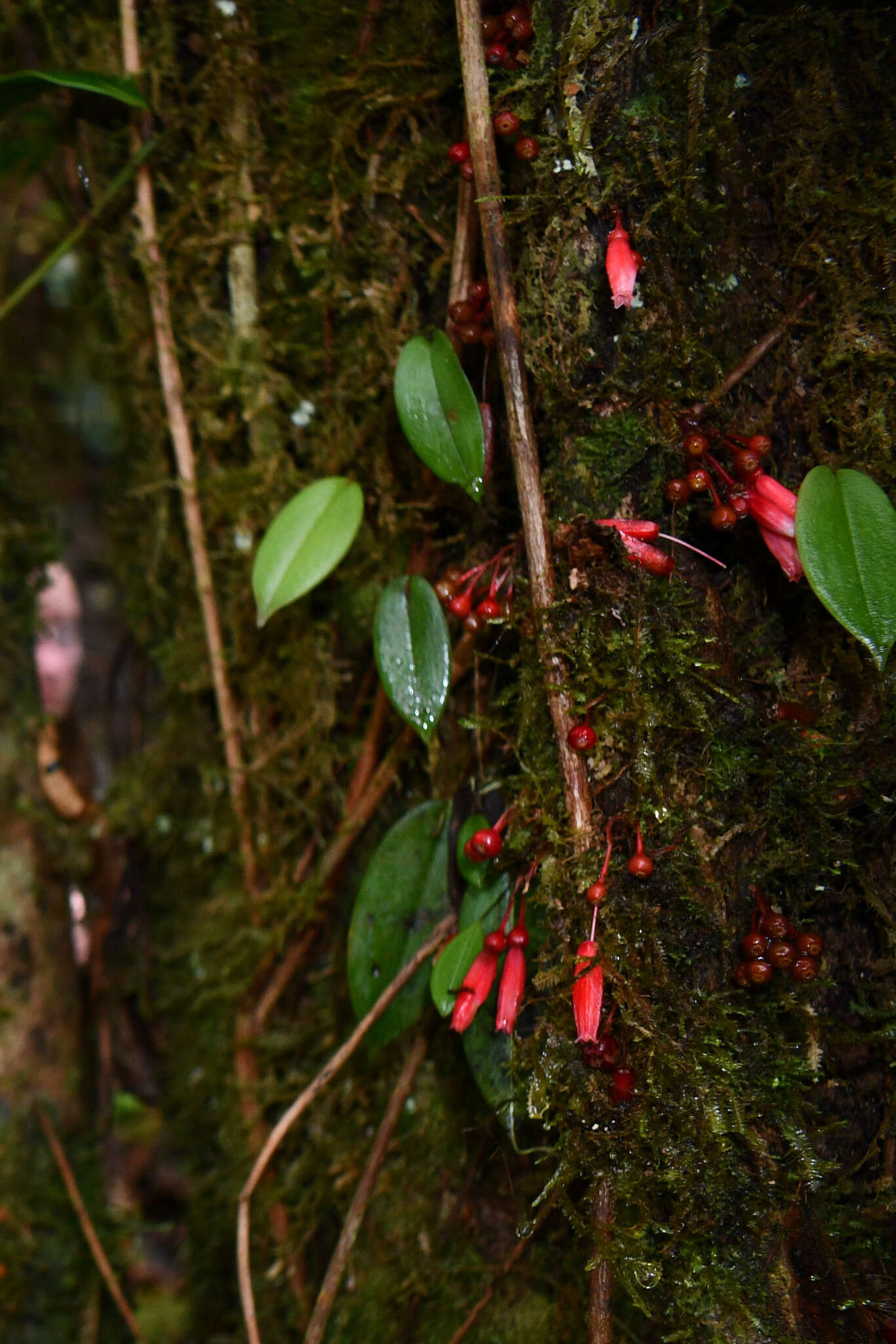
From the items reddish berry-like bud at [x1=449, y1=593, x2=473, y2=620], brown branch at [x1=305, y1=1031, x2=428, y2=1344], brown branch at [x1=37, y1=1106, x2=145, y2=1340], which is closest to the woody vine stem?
reddish berry-like bud at [x1=449, y1=593, x2=473, y2=620]

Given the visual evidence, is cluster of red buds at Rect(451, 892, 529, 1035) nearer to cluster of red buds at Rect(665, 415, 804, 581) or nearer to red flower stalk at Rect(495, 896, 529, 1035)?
red flower stalk at Rect(495, 896, 529, 1035)

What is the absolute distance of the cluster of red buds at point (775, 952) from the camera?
2.93 feet

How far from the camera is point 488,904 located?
3.27 feet

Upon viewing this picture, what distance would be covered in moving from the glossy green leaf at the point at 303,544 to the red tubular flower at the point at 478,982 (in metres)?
0.47

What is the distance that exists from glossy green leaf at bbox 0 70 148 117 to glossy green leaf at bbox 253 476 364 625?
59cm

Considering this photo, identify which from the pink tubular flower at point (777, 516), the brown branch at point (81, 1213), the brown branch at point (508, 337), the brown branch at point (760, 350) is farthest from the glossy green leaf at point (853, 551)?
the brown branch at point (81, 1213)

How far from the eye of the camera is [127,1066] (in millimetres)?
1648

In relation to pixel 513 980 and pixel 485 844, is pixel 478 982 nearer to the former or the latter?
pixel 513 980

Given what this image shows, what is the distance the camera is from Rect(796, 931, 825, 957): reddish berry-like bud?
0.90 meters

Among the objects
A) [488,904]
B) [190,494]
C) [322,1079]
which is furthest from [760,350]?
[322,1079]

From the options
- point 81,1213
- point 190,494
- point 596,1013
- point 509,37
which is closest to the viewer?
point 596,1013

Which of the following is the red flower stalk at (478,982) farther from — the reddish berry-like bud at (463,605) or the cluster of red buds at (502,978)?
the reddish berry-like bud at (463,605)

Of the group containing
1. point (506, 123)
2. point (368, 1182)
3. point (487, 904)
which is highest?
point (506, 123)

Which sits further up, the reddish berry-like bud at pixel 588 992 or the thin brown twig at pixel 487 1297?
the reddish berry-like bud at pixel 588 992
